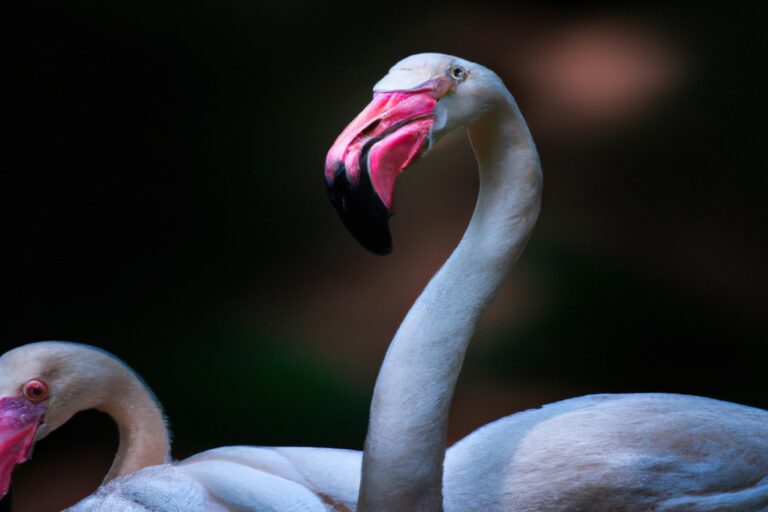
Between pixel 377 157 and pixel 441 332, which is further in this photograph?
pixel 441 332

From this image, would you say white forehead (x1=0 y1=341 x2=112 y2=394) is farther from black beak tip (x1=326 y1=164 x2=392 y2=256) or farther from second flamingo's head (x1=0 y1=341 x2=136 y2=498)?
black beak tip (x1=326 y1=164 x2=392 y2=256)

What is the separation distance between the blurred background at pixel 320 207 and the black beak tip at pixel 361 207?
879 millimetres

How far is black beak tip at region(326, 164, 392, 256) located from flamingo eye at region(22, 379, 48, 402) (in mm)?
589

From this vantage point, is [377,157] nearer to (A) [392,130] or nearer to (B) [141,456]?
(A) [392,130]

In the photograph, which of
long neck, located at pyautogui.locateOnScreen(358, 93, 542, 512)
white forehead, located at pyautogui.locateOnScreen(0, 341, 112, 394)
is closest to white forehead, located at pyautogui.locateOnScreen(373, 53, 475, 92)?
long neck, located at pyautogui.locateOnScreen(358, 93, 542, 512)

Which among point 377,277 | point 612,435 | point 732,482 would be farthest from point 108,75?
point 732,482

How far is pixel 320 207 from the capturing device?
2045 mm

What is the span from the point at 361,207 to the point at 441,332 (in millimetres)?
240

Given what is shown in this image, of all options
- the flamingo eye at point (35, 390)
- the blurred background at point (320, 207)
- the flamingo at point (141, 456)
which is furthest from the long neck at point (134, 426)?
the blurred background at point (320, 207)

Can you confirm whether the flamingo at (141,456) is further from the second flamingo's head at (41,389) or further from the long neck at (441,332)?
the long neck at (441,332)

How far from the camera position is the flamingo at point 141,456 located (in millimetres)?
1234

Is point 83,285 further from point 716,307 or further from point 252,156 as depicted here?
point 716,307

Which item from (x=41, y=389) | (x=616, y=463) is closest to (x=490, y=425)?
(x=616, y=463)

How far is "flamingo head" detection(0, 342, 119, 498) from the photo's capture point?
1.42 m
